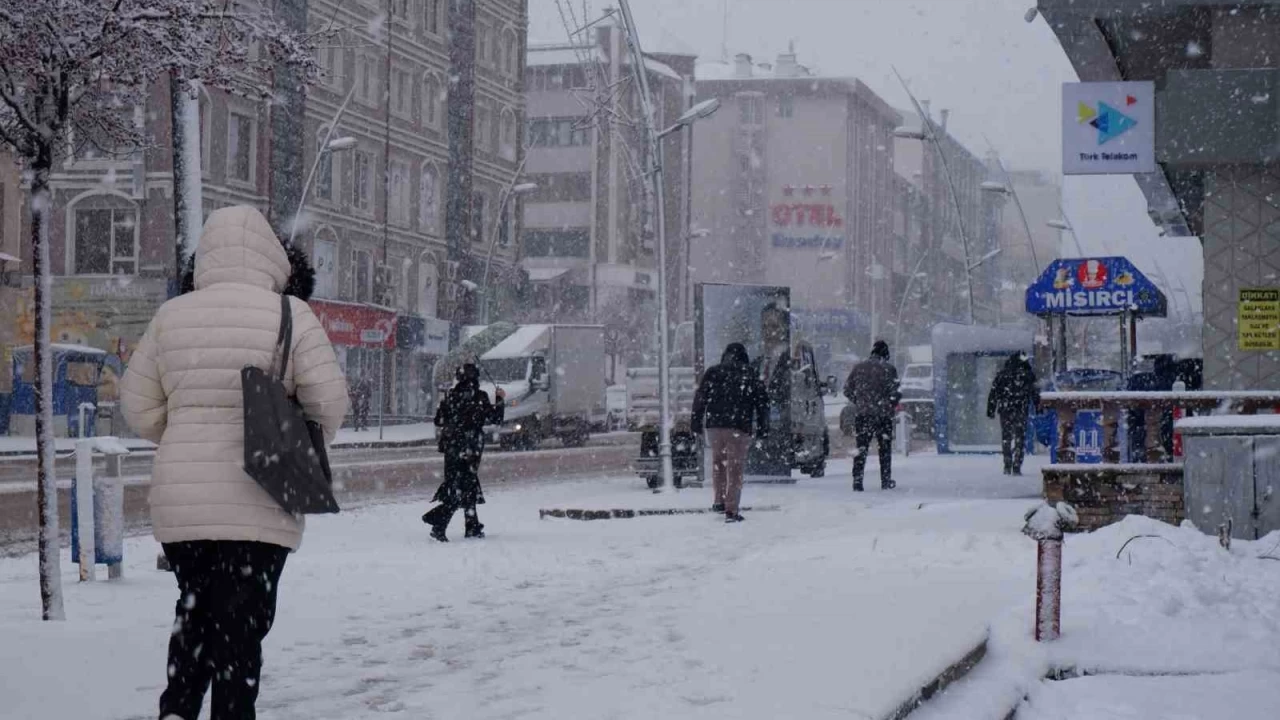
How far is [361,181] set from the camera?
5328 centimetres

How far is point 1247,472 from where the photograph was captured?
13227 mm

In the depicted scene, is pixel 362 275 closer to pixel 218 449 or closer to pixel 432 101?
pixel 432 101

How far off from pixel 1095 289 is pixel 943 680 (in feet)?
57.7

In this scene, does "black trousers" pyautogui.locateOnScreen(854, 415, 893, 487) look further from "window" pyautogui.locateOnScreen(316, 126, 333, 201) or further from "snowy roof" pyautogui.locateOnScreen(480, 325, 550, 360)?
"window" pyautogui.locateOnScreen(316, 126, 333, 201)

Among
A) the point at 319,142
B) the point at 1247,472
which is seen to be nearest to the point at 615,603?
the point at 1247,472

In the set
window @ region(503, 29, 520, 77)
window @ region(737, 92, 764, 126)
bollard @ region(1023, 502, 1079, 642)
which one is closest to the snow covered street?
bollard @ region(1023, 502, 1079, 642)

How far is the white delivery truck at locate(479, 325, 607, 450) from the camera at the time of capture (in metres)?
37.6

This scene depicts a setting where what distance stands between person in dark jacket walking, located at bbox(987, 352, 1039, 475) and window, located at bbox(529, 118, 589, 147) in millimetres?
55206

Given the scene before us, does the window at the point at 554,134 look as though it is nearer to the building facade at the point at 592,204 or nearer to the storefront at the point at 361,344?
the building facade at the point at 592,204

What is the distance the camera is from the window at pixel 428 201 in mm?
56938

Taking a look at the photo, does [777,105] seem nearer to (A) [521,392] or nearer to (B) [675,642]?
(A) [521,392]

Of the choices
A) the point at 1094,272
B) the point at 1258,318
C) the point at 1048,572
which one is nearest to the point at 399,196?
the point at 1094,272

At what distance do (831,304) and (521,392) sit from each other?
5910 centimetres

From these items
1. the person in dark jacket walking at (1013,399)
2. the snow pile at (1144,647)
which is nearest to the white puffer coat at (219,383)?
the snow pile at (1144,647)
